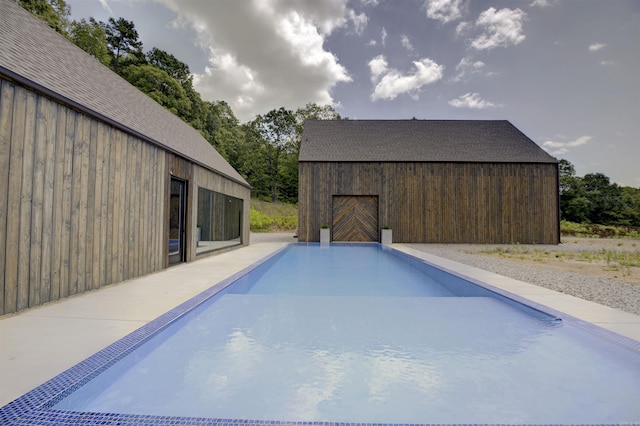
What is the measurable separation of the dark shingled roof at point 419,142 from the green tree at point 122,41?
58.5ft

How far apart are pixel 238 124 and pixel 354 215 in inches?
1050

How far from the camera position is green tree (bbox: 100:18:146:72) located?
890 inches

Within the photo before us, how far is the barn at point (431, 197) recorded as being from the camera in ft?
41.4

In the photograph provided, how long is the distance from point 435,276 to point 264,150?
88.9ft

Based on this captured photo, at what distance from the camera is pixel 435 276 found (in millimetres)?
5414

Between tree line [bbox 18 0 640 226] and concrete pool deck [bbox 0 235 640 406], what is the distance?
1916 centimetres

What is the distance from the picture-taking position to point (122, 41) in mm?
23406

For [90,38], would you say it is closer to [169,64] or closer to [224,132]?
[169,64]

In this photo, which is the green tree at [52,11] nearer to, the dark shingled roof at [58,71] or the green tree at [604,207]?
the dark shingled roof at [58,71]

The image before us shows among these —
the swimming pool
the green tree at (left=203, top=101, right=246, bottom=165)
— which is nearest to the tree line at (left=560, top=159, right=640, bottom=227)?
the swimming pool

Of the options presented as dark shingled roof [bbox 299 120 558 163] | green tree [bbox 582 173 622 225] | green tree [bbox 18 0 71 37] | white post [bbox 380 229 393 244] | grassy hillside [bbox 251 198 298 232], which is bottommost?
white post [bbox 380 229 393 244]

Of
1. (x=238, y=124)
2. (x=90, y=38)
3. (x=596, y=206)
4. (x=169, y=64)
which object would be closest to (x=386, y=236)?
(x=90, y=38)

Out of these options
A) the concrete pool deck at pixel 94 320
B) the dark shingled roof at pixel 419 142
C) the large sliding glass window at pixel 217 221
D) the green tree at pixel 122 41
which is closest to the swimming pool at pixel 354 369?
the concrete pool deck at pixel 94 320

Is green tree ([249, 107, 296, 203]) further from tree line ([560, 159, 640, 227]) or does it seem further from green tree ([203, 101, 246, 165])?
tree line ([560, 159, 640, 227])
